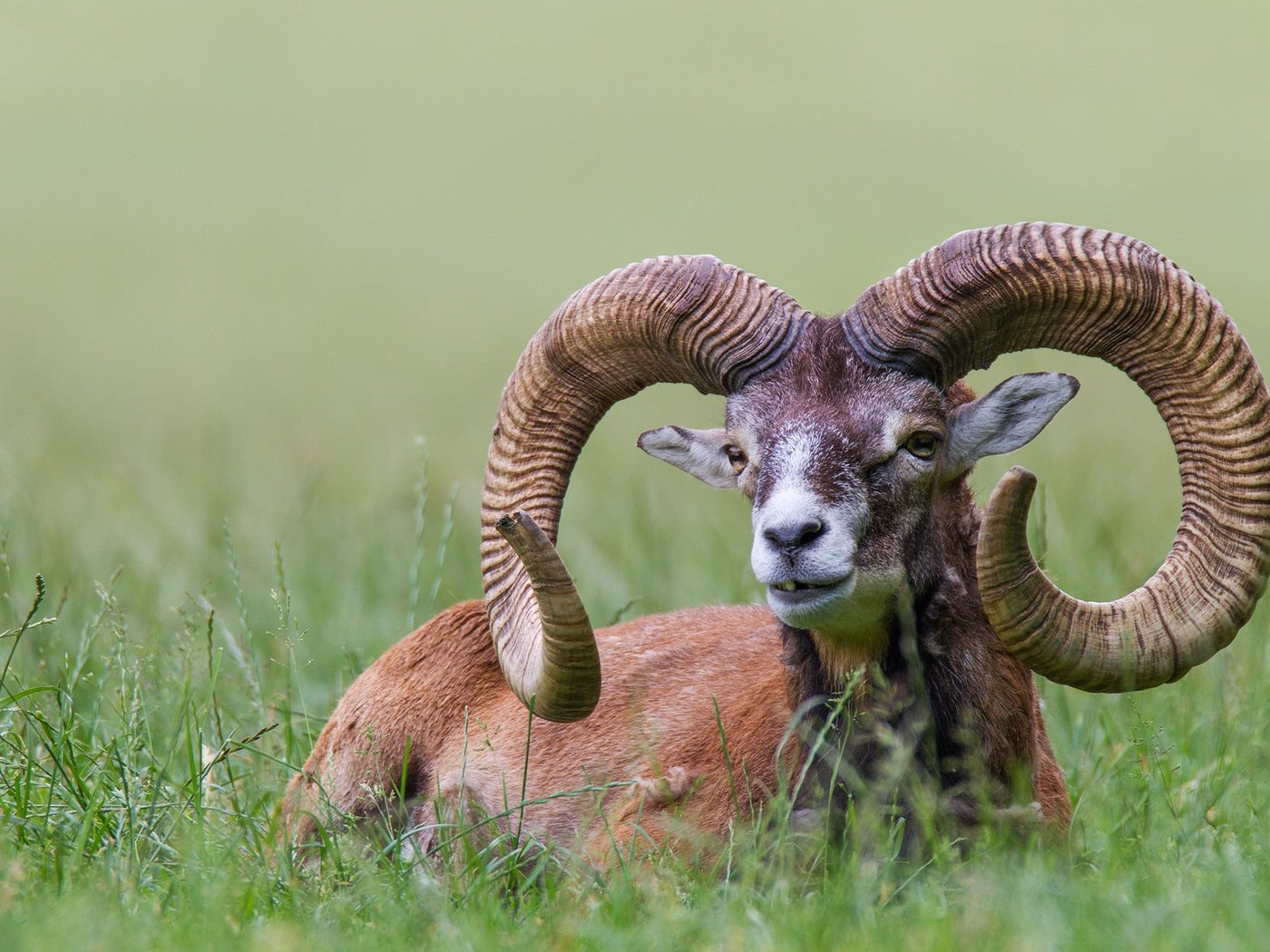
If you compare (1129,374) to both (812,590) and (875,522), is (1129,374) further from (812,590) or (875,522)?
(812,590)

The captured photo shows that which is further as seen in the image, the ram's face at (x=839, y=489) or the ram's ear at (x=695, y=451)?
the ram's ear at (x=695, y=451)

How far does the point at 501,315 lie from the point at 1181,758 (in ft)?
92.0

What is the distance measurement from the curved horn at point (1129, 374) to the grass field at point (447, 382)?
38 centimetres

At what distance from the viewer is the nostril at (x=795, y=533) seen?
5910 millimetres

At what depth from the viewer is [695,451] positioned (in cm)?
736

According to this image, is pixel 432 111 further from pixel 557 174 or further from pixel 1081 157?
pixel 1081 157

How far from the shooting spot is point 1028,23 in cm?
6438

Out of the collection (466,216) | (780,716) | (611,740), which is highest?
(466,216)

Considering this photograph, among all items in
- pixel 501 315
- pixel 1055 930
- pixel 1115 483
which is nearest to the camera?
pixel 1055 930

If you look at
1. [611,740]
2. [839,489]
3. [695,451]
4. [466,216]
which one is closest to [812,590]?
[839,489]

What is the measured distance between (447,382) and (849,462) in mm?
20063

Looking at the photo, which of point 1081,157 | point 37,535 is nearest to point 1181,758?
point 37,535

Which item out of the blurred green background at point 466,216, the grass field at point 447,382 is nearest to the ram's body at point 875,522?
the grass field at point 447,382

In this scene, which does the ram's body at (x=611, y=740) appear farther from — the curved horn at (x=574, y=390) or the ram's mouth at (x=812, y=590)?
the ram's mouth at (x=812, y=590)
